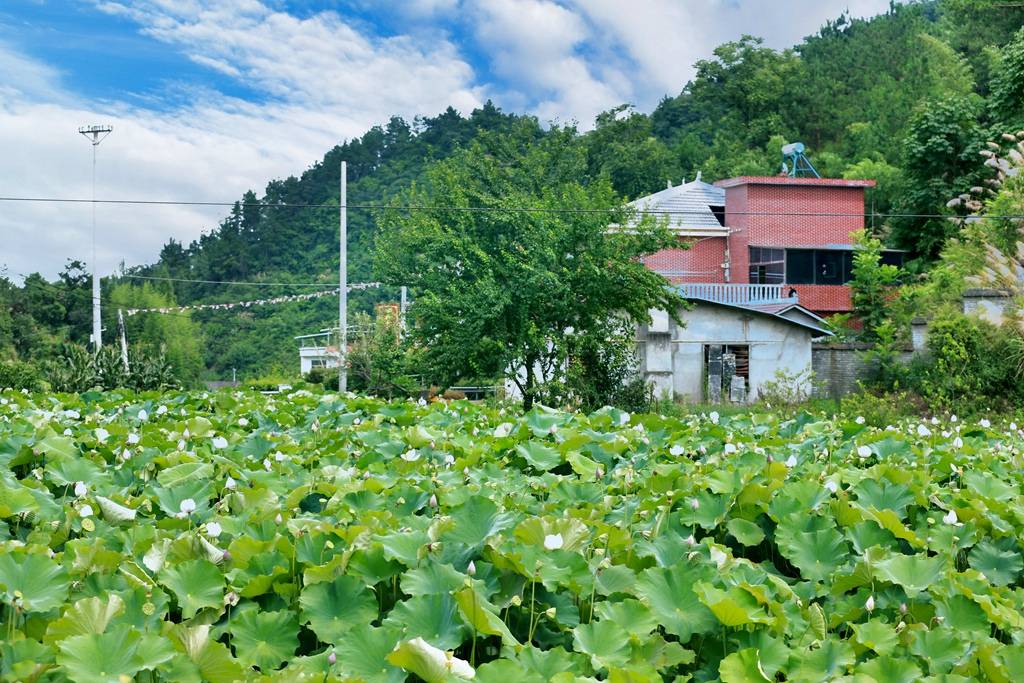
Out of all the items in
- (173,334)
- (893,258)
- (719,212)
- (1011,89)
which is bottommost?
(173,334)

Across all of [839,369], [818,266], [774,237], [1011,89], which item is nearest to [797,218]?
[774,237]

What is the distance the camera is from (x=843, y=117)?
49719 mm

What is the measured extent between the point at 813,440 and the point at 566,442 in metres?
1.30

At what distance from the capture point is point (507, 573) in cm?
257

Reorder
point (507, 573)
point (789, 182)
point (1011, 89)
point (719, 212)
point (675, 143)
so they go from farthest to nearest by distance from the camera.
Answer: point (675, 143), point (719, 212), point (789, 182), point (1011, 89), point (507, 573)

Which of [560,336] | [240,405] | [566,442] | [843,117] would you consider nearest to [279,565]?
[566,442]

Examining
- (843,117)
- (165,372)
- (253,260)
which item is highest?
(843,117)

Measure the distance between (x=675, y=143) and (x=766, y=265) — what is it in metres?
18.6

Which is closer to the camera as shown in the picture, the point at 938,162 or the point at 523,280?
the point at 523,280

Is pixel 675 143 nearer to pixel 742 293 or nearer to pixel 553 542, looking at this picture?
pixel 742 293

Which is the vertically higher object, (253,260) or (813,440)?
(253,260)

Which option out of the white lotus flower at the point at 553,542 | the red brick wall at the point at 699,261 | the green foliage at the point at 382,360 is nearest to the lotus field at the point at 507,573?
the white lotus flower at the point at 553,542

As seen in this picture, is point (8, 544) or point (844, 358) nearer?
point (8, 544)

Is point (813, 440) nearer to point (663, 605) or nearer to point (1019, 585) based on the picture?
point (1019, 585)
